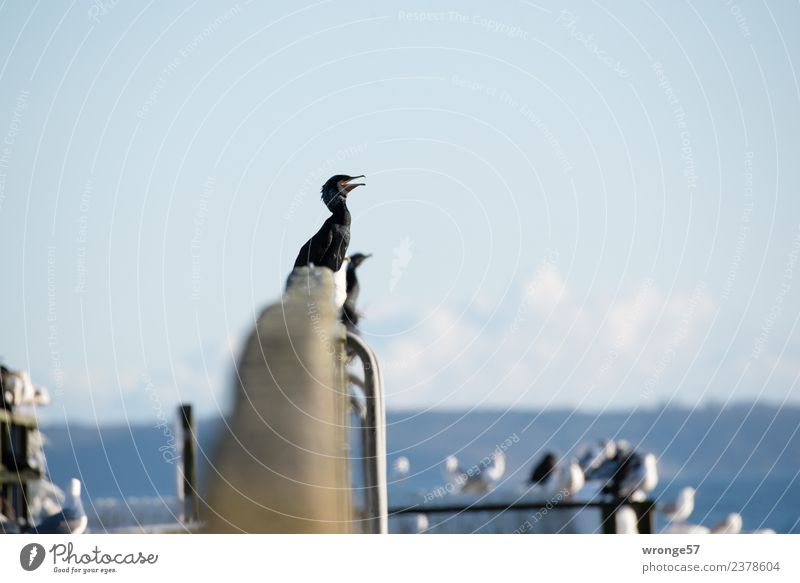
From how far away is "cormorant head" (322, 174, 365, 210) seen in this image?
7695 mm

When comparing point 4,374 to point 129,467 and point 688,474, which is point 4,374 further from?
point 688,474

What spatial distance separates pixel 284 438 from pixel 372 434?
1.91 feet

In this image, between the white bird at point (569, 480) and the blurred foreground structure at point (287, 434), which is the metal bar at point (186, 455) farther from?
the white bird at point (569, 480)

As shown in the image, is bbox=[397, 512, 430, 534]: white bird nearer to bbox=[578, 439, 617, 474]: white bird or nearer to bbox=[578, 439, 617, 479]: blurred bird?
bbox=[578, 439, 617, 479]: blurred bird

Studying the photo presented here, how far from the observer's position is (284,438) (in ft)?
13.9

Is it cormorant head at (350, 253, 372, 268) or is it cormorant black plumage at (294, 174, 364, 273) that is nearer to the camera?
cormorant black plumage at (294, 174, 364, 273)

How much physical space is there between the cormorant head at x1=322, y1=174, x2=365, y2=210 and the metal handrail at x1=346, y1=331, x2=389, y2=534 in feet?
9.83

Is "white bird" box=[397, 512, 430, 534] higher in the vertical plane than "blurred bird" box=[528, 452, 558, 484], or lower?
higher

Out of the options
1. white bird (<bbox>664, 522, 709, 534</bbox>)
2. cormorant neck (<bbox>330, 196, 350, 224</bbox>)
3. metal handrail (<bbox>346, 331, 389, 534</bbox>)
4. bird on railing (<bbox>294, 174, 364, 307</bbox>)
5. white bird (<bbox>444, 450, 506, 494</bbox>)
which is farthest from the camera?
white bird (<bbox>444, 450, 506, 494</bbox>)

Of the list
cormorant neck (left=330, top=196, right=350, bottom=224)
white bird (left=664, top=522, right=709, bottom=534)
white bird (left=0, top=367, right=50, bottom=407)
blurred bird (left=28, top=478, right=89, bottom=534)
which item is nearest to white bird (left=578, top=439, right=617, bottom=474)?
white bird (left=664, top=522, right=709, bottom=534)

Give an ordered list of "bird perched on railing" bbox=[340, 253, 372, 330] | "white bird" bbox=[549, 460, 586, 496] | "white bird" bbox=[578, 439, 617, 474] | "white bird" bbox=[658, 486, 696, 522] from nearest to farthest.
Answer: "bird perched on railing" bbox=[340, 253, 372, 330]
"white bird" bbox=[549, 460, 586, 496]
"white bird" bbox=[578, 439, 617, 474]
"white bird" bbox=[658, 486, 696, 522]

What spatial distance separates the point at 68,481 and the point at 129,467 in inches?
817

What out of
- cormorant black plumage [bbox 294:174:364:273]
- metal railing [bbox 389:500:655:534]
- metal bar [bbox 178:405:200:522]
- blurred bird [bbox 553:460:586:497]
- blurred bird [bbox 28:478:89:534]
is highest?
cormorant black plumage [bbox 294:174:364:273]
